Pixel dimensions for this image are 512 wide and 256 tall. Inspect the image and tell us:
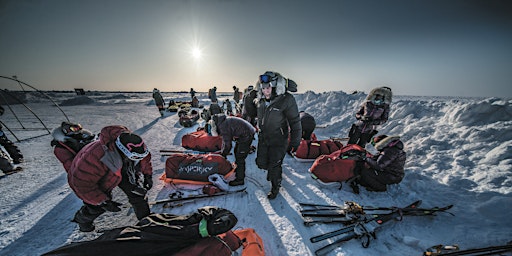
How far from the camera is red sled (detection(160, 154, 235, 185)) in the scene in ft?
13.6

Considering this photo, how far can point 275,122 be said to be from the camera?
11.1 feet

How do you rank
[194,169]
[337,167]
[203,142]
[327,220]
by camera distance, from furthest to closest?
1. [203,142]
2. [194,169]
3. [337,167]
4. [327,220]

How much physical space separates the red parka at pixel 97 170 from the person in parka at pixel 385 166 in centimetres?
464

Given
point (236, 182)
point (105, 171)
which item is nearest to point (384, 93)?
point (236, 182)

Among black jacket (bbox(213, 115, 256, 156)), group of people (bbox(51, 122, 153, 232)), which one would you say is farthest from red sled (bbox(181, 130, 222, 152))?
group of people (bbox(51, 122, 153, 232))

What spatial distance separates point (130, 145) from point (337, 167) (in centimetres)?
394

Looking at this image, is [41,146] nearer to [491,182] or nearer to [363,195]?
[363,195]

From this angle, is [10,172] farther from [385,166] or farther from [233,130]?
[385,166]

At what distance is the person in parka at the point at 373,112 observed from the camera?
5.43m

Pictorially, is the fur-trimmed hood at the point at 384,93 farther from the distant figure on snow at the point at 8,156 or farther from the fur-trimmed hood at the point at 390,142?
the distant figure on snow at the point at 8,156

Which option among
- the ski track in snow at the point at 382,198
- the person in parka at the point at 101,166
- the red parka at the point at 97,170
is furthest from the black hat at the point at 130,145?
the ski track in snow at the point at 382,198

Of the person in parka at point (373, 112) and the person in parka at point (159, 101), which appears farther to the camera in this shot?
the person in parka at point (159, 101)

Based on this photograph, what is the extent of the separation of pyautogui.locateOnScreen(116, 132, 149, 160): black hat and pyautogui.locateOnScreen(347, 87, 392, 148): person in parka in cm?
598

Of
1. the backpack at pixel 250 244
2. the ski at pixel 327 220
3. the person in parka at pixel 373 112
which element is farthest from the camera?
the person in parka at pixel 373 112
